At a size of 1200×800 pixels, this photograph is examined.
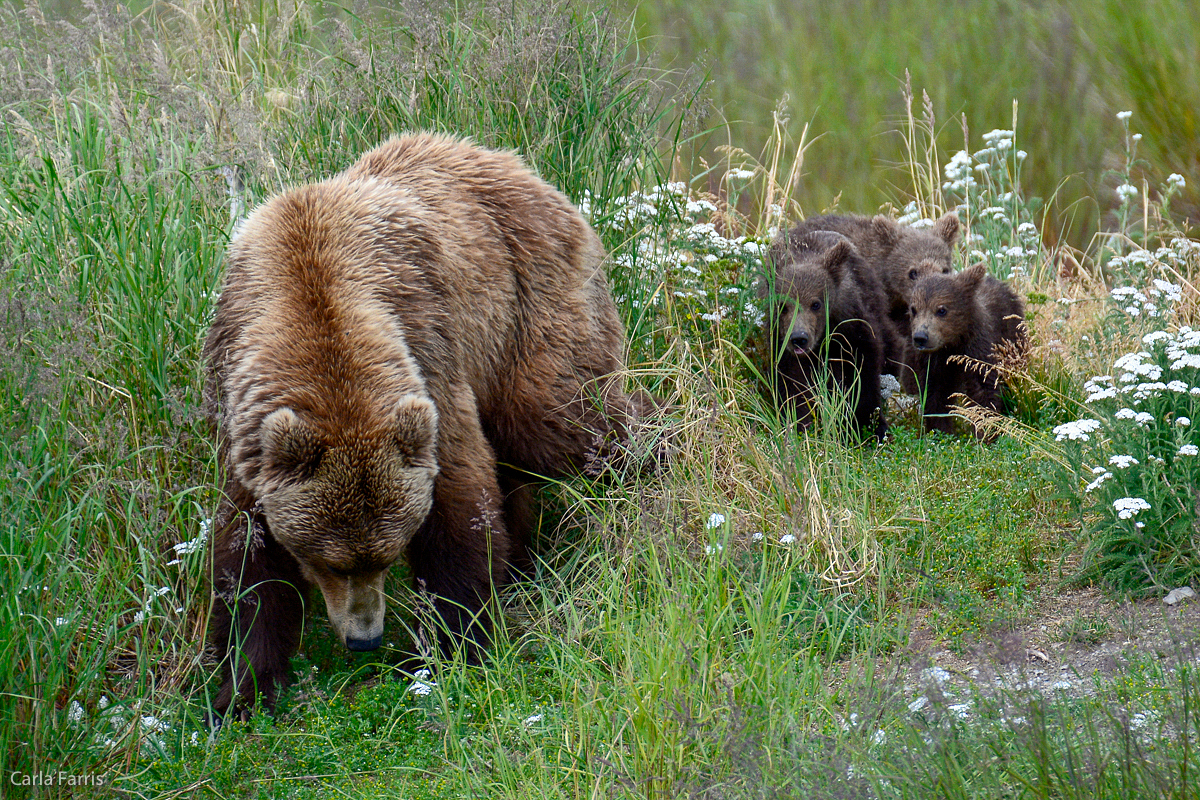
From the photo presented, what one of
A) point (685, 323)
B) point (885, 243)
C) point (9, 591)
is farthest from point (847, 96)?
point (9, 591)

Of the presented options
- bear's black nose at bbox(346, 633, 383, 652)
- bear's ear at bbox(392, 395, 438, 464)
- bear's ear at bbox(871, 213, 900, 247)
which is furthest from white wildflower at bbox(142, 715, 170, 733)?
bear's ear at bbox(871, 213, 900, 247)

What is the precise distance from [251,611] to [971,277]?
14.6 feet

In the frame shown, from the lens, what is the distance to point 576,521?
16.8 ft

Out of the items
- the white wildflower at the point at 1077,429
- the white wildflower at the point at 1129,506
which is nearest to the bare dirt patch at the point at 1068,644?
the white wildflower at the point at 1129,506

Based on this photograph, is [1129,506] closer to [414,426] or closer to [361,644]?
[414,426]

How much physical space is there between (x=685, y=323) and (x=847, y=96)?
18.8 feet

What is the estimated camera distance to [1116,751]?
2.61 meters

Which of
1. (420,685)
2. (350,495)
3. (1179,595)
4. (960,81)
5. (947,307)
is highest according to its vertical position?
(960,81)

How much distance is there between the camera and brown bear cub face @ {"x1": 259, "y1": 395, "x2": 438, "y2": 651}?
12.6ft

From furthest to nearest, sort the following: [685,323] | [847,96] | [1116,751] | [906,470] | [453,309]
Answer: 1. [847,96]
2. [685,323]
3. [906,470]
4. [453,309]
5. [1116,751]

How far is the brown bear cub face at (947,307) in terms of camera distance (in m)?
6.57

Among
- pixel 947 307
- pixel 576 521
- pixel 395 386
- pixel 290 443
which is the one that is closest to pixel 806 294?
pixel 947 307

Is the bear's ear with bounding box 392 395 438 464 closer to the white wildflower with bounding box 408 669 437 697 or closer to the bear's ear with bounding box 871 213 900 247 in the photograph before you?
the white wildflower with bounding box 408 669 437 697

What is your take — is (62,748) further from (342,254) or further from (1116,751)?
(1116,751)
